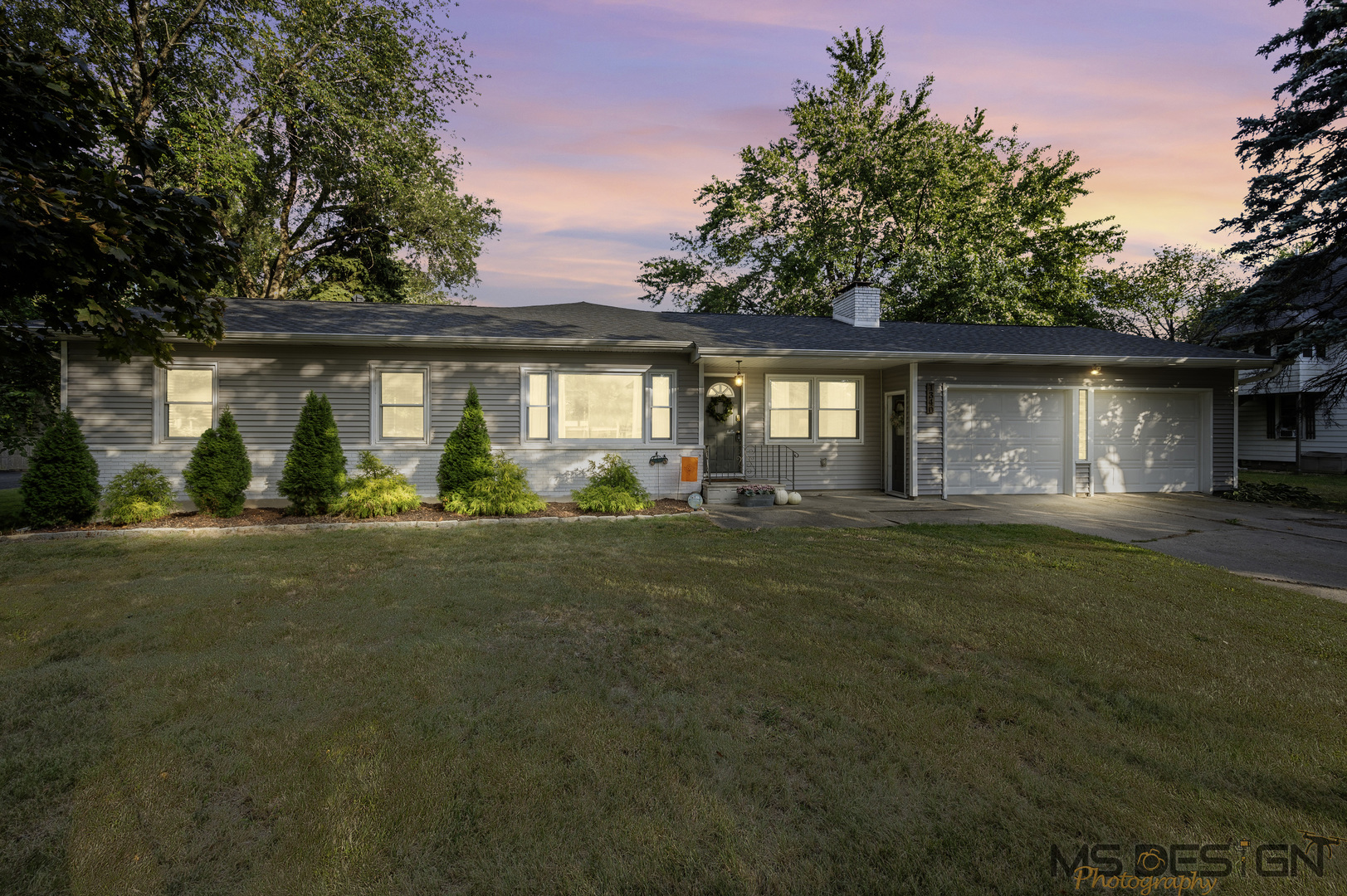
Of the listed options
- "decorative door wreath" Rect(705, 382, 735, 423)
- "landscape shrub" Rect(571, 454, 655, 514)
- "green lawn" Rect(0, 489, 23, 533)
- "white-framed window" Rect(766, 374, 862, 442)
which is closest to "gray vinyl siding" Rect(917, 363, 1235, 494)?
"white-framed window" Rect(766, 374, 862, 442)

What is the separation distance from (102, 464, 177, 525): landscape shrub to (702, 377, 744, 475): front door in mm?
8615

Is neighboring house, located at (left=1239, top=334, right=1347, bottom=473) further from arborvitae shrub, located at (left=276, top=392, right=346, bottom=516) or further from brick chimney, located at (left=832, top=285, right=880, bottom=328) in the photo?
arborvitae shrub, located at (left=276, top=392, right=346, bottom=516)

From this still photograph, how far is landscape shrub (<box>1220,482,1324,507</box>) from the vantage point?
10.3 m

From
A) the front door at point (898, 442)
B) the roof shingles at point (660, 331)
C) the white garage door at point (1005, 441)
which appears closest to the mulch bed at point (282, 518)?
the roof shingles at point (660, 331)

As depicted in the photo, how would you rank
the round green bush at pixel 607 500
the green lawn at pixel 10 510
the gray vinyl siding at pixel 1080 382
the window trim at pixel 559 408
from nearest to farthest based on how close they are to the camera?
the green lawn at pixel 10 510
the round green bush at pixel 607 500
the window trim at pixel 559 408
the gray vinyl siding at pixel 1080 382

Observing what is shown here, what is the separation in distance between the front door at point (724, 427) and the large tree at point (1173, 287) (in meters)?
20.3

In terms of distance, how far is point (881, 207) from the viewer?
21078mm

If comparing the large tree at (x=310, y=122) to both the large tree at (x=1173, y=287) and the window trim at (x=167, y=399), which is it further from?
the large tree at (x=1173, y=287)

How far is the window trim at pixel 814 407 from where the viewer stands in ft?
38.3

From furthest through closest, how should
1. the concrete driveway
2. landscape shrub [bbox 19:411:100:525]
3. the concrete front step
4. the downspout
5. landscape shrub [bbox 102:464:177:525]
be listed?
1. the concrete front step
2. the downspout
3. landscape shrub [bbox 102:464:177:525]
4. landscape shrub [bbox 19:411:100:525]
5. the concrete driveway

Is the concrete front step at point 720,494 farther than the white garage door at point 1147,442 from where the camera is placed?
No

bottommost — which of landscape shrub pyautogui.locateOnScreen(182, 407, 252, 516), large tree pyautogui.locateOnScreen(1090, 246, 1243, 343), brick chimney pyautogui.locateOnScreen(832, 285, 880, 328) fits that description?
landscape shrub pyautogui.locateOnScreen(182, 407, 252, 516)

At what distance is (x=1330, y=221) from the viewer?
33.9ft

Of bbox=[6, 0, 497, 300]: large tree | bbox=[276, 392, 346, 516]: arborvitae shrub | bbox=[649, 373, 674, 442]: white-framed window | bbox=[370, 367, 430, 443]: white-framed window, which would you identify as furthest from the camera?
bbox=[6, 0, 497, 300]: large tree
